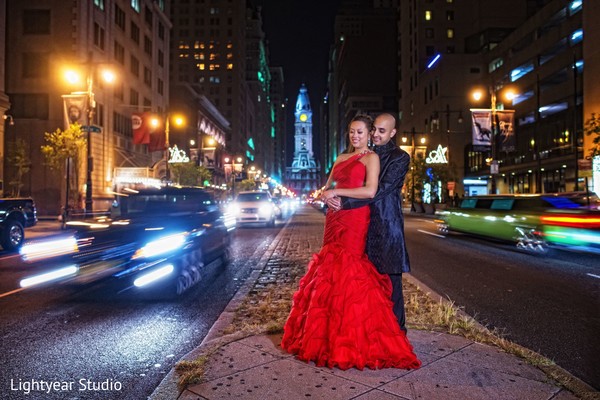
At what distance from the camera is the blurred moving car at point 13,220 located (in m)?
14.2

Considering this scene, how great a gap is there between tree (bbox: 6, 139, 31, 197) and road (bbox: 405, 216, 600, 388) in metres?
30.7

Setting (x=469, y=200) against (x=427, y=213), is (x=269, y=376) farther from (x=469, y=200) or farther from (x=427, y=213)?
(x=427, y=213)

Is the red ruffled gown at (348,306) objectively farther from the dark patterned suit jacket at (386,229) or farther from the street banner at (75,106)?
the street banner at (75,106)

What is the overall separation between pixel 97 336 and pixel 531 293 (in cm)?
699

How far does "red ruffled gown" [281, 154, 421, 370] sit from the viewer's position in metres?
3.93

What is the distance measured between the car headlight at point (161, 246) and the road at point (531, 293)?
4604mm

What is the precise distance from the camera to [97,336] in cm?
552

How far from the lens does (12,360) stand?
4.69 m

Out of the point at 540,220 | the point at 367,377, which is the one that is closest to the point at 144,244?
the point at 367,377

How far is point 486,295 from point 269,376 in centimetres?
549

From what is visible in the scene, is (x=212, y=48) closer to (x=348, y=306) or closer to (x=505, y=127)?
(x=505, y=127)

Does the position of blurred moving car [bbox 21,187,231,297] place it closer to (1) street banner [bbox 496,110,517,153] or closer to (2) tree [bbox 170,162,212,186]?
(1) street banner [bbox 496,110,517,153]

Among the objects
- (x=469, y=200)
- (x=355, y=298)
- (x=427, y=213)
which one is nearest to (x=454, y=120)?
(x=427, y=213)

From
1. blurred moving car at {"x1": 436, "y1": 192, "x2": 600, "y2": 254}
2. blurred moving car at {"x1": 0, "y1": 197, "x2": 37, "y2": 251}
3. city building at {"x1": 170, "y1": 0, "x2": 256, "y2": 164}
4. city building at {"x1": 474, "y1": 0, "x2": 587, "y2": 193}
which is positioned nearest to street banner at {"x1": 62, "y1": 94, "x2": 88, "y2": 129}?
blurred moving car at {"x1": 0, "y1": 197, "x2": 37, "y2": 251}
